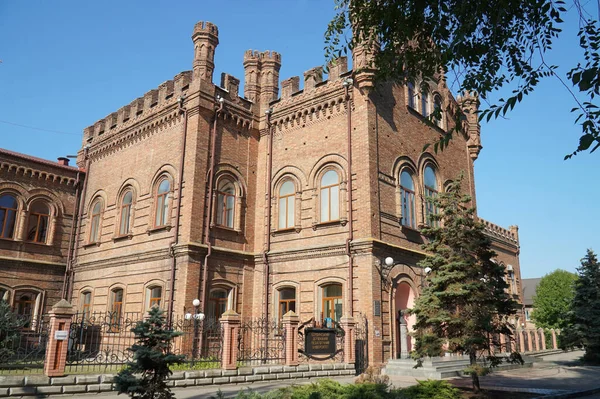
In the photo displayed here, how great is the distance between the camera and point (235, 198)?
2059 cm

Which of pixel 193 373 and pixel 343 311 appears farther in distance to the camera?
pixel 343 311

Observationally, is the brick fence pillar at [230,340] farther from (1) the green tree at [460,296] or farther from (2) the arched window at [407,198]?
(2) the arched window at [407,198]

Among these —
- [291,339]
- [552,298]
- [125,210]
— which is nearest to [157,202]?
[125,210]

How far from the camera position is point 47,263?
77.4ft

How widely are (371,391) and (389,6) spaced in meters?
7.43

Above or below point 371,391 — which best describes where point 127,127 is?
above

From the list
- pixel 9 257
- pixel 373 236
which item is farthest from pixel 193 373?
pixel 9 257

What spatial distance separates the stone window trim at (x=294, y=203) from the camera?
64.1 ft

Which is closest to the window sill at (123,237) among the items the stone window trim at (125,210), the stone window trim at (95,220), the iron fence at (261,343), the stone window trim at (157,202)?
the stone window trim at (125,210)

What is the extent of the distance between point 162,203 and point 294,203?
5.60 metres

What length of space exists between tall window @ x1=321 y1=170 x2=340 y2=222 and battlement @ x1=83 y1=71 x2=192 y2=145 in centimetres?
723

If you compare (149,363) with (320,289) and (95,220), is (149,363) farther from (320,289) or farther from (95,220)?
(95,220)

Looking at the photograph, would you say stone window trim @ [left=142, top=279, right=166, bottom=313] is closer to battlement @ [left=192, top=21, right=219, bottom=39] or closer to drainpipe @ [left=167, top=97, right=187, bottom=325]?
drainpipe @ [left=167, top=97, right=187, bottom=325]

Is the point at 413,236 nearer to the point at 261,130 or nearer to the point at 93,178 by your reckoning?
the point at 261,130
